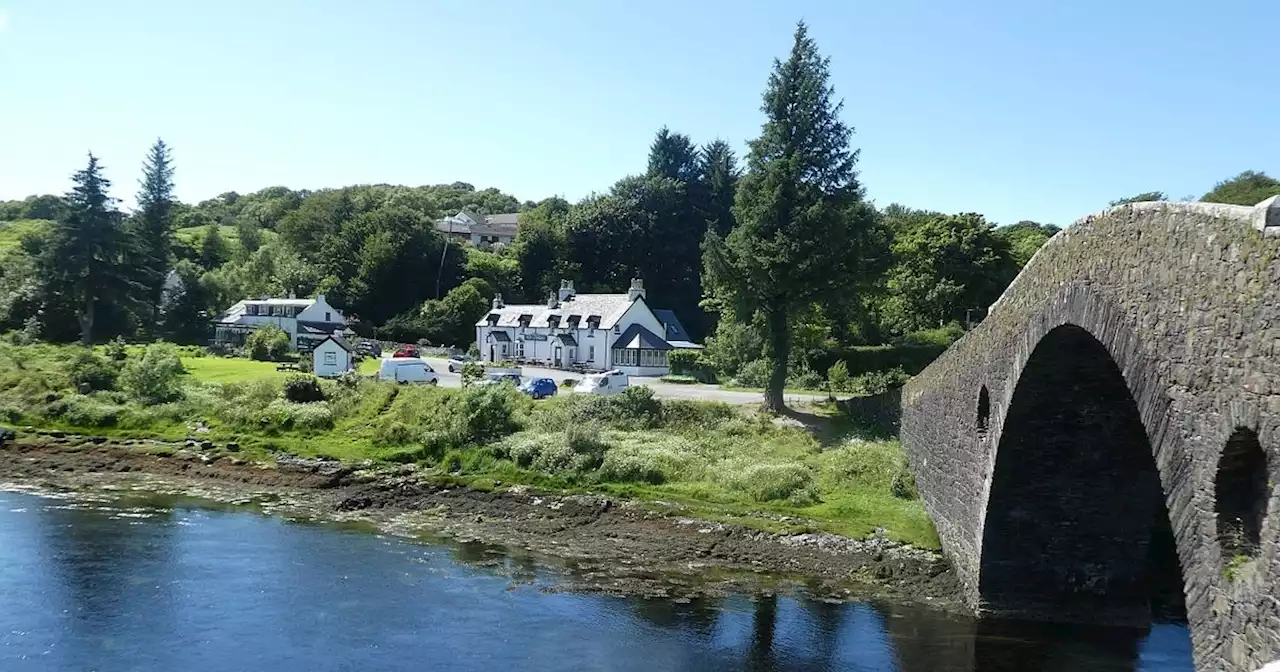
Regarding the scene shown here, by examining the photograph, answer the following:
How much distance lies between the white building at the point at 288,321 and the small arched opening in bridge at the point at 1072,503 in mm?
59301

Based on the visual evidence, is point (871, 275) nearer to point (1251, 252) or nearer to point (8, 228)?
point (1251, 252)

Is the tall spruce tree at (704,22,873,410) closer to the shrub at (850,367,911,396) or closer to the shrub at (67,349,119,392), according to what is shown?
the shrub at (850,367,911,396)

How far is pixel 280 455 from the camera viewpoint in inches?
1382

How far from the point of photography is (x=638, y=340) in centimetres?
5838

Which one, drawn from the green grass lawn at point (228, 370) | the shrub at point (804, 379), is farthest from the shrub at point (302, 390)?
the shrub at point (804, 379)

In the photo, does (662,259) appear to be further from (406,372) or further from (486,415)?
(486,415)

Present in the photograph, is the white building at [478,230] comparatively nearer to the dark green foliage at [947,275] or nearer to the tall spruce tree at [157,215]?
the tall spruce tree at [157,215]

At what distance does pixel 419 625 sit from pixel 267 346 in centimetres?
4669

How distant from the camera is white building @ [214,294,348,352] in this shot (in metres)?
69.6

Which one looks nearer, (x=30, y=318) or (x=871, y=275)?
(x=871, y=275)

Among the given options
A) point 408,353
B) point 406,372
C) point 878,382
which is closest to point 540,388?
point 406,372

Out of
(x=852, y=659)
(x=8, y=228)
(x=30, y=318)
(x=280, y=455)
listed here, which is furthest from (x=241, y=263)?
(x=852, y=659)

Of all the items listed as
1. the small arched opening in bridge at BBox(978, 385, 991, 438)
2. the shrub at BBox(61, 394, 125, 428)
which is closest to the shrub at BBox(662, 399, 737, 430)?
the small arched opening in bridge at BBox(978, 385, 991, 438)

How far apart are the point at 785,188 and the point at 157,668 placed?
2844 centimetres
